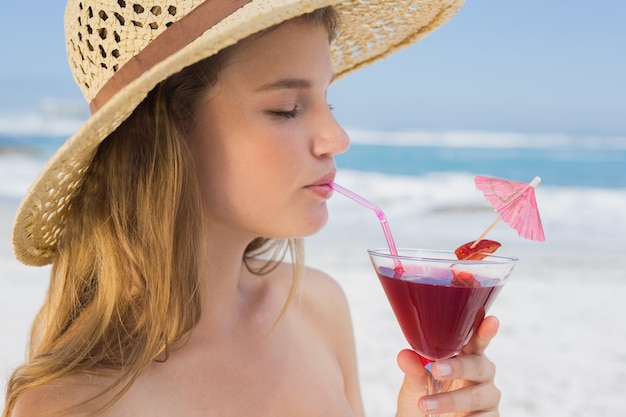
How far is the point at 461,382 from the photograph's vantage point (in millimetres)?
1690

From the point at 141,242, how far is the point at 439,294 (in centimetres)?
78

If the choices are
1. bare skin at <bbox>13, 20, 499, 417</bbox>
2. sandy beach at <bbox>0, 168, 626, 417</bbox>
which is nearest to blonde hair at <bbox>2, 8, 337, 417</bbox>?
bare skin at <bbox>13, 20, 499, 417</bbox>

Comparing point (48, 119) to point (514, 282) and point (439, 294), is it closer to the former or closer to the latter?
point (514, 282)

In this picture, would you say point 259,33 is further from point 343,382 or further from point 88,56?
point 343,382

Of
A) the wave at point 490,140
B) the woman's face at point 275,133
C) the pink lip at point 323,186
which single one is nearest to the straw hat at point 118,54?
the woman's face at point 275,133

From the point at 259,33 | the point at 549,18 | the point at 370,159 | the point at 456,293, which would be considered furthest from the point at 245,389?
the point at 549,18

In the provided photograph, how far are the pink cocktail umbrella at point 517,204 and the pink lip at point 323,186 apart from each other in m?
0.38

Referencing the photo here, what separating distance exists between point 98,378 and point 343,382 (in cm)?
90

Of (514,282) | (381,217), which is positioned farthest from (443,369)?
(514,282)

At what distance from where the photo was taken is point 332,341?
231 centimetres

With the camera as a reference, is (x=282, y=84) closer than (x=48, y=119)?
Yes

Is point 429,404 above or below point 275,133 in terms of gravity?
below

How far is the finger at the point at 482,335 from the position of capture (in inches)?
62.6

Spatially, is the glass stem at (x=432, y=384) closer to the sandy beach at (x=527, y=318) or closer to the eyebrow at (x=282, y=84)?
the eyebrow at (x=282, y=84)
